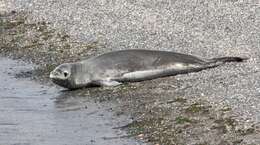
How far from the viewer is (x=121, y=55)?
1517 centimetres

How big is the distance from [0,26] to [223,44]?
7846mm

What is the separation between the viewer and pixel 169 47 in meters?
16.4

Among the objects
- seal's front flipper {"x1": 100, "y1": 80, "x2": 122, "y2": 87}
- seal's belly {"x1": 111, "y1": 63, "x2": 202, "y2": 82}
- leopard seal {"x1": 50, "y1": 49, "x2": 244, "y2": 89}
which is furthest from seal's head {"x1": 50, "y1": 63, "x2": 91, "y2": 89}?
seal's belly {"x1": 111, "y1": 63, "x2": 202, "y2": 82}

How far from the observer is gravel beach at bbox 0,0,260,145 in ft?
36.0

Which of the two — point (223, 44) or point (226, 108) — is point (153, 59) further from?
point (226, 108)

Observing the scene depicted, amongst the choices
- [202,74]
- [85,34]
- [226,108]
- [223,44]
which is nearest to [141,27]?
[85,34]

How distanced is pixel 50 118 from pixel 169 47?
13.9ft

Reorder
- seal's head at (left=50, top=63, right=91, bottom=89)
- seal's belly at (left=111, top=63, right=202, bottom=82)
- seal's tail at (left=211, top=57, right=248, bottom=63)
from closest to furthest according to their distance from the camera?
seal's tail at (left=211, top=57, right=248, bottom=63), seal's belly at (left=111, top=63, right=202, bottom=82), seal's head at (left=50, top=63, right=91, bottom=89)

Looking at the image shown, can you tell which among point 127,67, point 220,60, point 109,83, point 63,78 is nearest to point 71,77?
point 63,78

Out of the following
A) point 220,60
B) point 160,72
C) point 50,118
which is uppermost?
point 220,60

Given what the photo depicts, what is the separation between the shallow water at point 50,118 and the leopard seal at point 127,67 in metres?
0.36

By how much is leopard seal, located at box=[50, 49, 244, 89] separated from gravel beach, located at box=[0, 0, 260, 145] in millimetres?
286

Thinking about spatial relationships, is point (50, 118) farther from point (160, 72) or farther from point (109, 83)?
point (160, 72)

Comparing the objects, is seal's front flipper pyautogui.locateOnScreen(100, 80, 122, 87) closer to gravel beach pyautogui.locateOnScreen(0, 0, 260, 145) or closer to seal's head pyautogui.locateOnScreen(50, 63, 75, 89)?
gravel beach pyautogui.locateOnScreen(0, 0, 260, 145)
